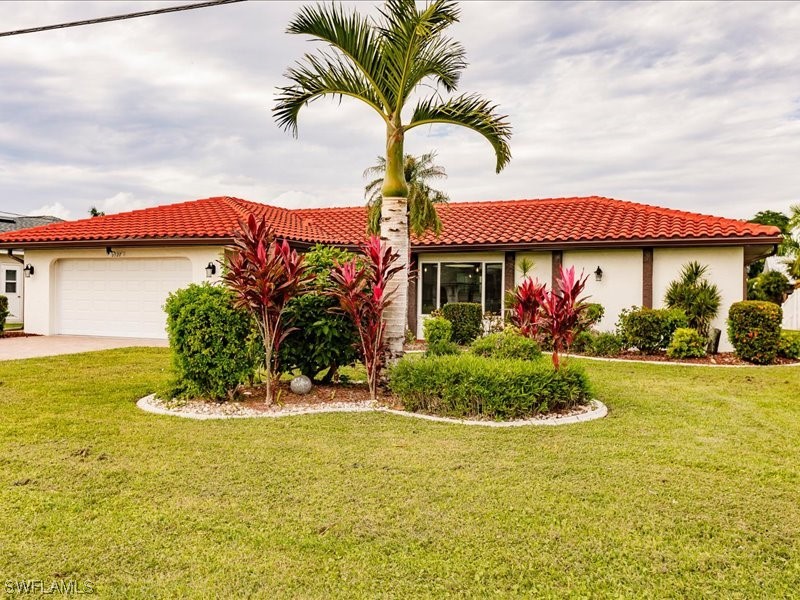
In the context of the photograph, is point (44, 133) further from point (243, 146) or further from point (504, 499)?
point (504, 499)

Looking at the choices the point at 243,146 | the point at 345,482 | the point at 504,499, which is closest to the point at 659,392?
the point at 504,499

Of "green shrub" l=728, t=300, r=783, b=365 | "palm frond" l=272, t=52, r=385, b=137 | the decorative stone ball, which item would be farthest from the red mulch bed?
"palm frond" l=272, t=52, r=385, b=137

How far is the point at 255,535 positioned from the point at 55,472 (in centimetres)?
217

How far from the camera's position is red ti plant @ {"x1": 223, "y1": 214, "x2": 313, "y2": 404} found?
6.85 meters

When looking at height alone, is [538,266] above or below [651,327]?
above

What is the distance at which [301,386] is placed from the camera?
7.75m

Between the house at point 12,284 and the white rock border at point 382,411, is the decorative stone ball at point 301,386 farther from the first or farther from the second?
the house at point 12,284

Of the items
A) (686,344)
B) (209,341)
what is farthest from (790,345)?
(209,341)

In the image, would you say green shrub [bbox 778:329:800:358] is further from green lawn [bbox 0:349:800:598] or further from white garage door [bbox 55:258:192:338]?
white garage door [bbox 55:258:192:338]

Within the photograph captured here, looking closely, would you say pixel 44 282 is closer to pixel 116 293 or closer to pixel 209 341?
pixel 116 293

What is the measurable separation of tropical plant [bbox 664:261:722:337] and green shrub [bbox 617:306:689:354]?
0.41m

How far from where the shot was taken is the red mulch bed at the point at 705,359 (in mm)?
11938

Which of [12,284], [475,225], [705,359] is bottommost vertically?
[705,359]

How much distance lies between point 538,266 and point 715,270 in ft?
14.0
